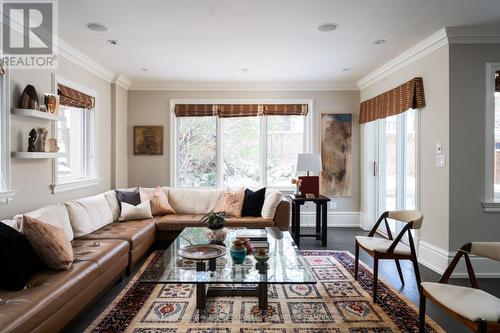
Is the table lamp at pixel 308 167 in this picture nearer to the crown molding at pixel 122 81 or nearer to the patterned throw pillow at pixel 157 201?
the patterned throw pillow at pixel 157 201

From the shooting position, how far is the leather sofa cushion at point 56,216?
2763 mm

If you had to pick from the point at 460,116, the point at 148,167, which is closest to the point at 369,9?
the point at 460,116

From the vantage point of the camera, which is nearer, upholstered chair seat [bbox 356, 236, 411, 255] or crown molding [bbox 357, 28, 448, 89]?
upholstered chair seat [bbox 356, 236, 411, 255]

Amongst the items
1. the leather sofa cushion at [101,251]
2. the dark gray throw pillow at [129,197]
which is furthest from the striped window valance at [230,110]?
the leather sofa cushion at [101,251]

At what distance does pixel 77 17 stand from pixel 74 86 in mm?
1294

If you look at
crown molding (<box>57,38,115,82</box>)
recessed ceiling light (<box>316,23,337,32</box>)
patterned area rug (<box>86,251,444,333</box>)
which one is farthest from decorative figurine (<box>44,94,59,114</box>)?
recessed ceiling light (<box>316,23,337,32</box>)

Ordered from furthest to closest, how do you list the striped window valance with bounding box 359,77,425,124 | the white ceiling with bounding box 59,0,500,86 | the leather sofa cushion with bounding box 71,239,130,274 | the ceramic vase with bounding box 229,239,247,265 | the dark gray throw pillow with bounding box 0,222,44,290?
the striped window valance with bounding box 359,77,425,124 → the white ceiling with bounding box 59,0,500,86 → the leather sofa cushion with bounding box 71,239,130,274 → the ceramic vase with bounding box 229,239,247,265 → the dark gray throw pillow with bounding box 0,222,44,290

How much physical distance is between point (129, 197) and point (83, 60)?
1.95 m

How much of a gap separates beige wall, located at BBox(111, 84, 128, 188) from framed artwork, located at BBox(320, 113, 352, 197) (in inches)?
139

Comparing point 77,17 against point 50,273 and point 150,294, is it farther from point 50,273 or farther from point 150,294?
point 150,294

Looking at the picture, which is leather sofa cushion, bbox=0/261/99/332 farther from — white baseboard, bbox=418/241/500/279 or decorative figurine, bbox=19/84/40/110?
white baseboard, bbox=418/241/500/279

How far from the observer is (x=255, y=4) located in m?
2.65

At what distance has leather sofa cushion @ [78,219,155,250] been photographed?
10.8ft

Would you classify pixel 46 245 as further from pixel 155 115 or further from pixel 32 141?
pixel 155 115
